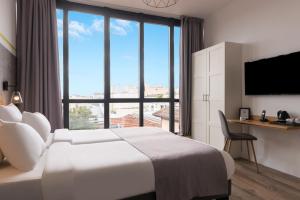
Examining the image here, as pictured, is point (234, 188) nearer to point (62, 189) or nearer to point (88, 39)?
point (62, 189)

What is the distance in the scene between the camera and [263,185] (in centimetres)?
252

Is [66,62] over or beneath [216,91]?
over

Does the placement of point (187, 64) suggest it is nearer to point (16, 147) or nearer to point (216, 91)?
point (216, 91)

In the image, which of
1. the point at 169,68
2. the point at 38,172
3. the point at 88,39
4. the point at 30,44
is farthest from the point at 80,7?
the point at 38,172

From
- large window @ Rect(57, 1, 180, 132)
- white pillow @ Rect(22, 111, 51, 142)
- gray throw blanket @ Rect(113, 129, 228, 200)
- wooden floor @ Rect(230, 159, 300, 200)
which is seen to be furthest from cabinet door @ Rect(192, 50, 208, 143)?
white pillow @ Rect(22, 111, 51, 142)

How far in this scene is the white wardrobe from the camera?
3.63 metres

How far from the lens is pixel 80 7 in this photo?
402 cm

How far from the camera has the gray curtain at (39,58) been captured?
11.3 ft

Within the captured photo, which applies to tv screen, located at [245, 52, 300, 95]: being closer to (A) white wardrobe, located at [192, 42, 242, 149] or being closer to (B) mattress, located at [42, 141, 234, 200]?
(A) white wardrobe, located at [192, 42, 242, 149]

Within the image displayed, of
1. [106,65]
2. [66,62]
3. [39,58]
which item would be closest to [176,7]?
[106,65]

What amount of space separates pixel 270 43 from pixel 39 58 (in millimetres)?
3837

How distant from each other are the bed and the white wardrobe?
2065 mm

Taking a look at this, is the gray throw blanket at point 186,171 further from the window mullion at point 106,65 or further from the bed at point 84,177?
the window mullion at point 106,65

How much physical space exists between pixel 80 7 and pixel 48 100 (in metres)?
1.93
